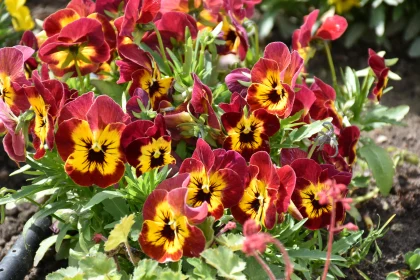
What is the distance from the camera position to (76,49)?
2.00 m

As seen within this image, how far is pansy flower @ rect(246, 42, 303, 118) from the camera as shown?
1885 millimetres

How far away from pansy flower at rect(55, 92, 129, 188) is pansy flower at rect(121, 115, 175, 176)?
23 mm

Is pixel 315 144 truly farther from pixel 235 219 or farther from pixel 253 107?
pixel 235 219

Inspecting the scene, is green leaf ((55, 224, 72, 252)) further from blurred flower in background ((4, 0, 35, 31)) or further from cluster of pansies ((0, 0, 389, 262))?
blurred flower in background ((4, 0, 35, 31))

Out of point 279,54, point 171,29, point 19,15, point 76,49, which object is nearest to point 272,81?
point 279,54

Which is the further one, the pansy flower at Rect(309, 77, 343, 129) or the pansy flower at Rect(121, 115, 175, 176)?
the pansy flower at Rect(309, 77, 343, 129)

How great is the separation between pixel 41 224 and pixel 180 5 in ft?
2.49

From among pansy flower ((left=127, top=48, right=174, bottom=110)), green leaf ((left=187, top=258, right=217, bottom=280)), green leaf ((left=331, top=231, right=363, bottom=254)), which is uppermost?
pansy flower ((left=127, top=48, right=174, bottom=110))

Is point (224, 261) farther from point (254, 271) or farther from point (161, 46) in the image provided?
point (161, 46)

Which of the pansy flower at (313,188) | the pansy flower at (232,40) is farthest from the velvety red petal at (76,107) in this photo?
the pansy flower at (232,40)

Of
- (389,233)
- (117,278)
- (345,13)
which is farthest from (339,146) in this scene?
(345,13)

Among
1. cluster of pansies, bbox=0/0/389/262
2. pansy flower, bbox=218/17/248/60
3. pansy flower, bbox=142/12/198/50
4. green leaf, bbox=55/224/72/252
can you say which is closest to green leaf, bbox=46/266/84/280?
cluster of pansies, bbox=0/0/389/262

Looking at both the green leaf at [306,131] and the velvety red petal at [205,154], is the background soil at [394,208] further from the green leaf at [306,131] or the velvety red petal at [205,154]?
the velvety red petal at [205,154]

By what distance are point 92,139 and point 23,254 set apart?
608 millimetres
